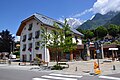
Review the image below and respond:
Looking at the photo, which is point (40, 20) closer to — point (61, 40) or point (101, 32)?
point (61, 40)

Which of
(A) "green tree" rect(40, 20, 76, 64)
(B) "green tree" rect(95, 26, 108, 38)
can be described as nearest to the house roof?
(A) "green tree" rect(40, 20, 76, 64)

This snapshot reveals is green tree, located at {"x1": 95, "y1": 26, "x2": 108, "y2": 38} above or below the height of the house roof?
above

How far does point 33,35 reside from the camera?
38.9m

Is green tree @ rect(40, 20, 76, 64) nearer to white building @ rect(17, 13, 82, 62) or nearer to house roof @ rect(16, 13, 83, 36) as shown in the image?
white building @ rect(17, 13, 82, 62)

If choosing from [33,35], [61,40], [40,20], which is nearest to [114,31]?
[33,35]

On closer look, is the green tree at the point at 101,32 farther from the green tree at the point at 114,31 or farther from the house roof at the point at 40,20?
the house roof at the point at 40,20

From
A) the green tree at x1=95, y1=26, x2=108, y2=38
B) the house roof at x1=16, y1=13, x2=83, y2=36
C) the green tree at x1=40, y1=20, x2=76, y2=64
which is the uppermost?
the green tree at x1=95, y1=26, x2=108, y2=38

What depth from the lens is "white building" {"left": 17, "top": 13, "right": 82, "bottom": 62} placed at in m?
35.8

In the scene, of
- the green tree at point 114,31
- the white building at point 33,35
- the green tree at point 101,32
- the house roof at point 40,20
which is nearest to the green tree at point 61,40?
the white building at point 33,35

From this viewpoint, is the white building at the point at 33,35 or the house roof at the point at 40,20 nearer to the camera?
the white building at the point at 33,35

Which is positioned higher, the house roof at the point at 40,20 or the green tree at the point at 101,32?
the green tree at the point at 101,32

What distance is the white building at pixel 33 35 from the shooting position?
3575cm

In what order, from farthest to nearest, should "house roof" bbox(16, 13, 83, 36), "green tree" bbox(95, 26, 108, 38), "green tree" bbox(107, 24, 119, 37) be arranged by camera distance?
"green tree" bbox(95, 26, 108, 38)
"green tree" bbox(107, 24, 119, 37)
"house roof" bbox(16, 13, 83, 36)

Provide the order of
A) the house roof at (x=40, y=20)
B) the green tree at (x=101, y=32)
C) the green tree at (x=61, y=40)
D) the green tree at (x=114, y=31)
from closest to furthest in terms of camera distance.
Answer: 1. the green tree at (x=61, y=40)
2. the house roof at (x=40, y=20)
3. the green tree at (x=114, y=31)
4. the green tree at (x=101, y=32)
